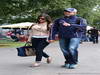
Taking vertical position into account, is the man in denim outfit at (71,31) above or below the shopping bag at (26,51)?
above

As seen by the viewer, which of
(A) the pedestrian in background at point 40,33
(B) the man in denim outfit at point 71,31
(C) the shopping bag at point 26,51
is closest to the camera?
(B) the man in denim outfit at point 71,31

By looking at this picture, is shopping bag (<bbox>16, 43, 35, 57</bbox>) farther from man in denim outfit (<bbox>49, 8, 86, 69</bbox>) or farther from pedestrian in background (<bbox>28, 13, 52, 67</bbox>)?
man in denim outfit (<bbox>49, 8, 86, 69</bbox>)

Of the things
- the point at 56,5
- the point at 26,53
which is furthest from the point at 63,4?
the point at 26,53

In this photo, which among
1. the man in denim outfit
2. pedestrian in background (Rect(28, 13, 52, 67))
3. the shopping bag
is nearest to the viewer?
the man in denim outfit

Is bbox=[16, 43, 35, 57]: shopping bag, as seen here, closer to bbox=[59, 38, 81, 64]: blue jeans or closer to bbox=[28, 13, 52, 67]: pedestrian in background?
bbox=[28, 13, 52, 67]: pedestrian in background

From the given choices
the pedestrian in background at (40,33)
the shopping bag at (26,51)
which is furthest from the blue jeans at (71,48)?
the shopping bag at (26,51)

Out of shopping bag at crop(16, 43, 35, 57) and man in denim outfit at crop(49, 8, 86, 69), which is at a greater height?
man in denim outfit at crop(49, 8, 86, 69)

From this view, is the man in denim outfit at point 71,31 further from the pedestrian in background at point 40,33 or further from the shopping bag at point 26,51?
the shopping bag at point 26,51

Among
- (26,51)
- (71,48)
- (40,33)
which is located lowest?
(26,51)

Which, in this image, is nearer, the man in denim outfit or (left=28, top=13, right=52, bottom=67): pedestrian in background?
the man in denim outfit

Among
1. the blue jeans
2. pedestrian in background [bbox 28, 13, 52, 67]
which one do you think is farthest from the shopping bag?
the blue jeans

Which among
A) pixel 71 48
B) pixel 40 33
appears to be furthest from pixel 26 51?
pixel 71 48

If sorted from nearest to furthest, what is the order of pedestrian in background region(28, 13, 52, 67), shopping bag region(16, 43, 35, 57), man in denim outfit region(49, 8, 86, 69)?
man in denim outfit region(49, 8, 86, 69), pedestrian in background region(28, 13, 52, 67), shopping bag region(16, 43, 35, 57)

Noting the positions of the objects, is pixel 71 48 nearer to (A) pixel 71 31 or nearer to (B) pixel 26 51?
(A) pixel 71 31
